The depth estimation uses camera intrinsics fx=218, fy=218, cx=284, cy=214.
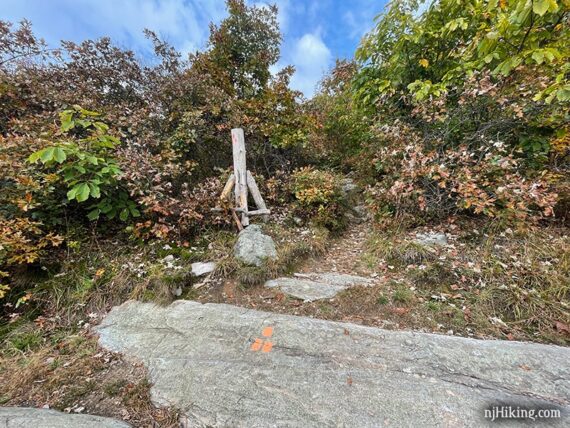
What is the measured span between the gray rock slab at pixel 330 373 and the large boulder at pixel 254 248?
89 cm

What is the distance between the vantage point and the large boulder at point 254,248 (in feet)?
10.4

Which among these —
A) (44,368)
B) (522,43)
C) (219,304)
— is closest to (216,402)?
(219,304)

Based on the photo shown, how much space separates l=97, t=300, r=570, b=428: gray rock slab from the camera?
5.27 ft

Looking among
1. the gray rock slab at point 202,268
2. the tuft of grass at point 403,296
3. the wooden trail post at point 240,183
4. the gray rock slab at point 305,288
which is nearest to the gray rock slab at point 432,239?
the tuft of grass at point 403,296

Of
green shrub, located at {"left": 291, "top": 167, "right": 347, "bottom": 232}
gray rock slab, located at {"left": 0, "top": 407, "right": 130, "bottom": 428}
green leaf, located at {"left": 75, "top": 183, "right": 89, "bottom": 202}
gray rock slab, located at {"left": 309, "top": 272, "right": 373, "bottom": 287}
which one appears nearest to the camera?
gray rock slab, located at {"left": 0, "top": 407, "right": 130, "bottom": 428}

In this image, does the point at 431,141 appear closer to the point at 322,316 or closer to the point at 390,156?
the point at 390,156

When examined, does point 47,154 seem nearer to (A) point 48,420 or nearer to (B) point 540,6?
(A) point 48,420

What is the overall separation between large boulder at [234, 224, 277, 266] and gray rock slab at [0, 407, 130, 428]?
Answer: 191cm

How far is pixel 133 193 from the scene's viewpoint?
318cm

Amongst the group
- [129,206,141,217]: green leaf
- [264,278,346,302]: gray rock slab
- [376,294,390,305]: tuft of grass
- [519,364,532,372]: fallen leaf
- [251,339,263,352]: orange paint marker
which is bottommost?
[519,364,532,372]: fallen leaf

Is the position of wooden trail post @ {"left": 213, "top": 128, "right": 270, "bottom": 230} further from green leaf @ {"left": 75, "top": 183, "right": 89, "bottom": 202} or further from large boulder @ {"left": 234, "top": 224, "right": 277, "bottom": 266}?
green leaf @ {"left": 75, "top": 183, "right": 89, "bottom": 202}

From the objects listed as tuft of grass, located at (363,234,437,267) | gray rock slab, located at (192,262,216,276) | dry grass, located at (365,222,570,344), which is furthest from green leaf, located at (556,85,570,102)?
gray rock slab, located at (192,262,216,276)

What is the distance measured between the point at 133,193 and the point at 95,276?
3.95ft

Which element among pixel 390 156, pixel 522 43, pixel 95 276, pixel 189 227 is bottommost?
pixel 95 276
